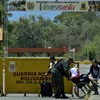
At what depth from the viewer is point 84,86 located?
18.3 meters

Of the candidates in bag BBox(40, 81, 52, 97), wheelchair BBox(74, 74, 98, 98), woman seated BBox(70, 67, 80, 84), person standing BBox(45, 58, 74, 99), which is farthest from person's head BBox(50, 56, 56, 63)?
wheelchair BBox(74, 74, 98, 98)

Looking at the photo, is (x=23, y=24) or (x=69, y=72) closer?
(x=69, y=72)

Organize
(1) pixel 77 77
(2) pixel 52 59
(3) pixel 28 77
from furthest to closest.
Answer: (3) pixel 28 77
(2) pixel 52 59
(1) pixel 77 77

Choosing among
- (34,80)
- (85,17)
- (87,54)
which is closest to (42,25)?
(85,17)

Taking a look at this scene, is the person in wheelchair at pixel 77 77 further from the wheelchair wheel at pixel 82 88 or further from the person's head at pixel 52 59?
the person's head at pixel 52 59

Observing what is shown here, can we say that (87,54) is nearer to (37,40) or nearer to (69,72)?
(37,40)

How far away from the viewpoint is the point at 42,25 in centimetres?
13425

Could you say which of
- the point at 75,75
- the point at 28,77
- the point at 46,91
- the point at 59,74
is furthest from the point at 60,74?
the point at 28,77

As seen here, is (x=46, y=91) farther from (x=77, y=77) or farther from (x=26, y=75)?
(x=26, y=75)

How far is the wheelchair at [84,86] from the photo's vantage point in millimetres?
18309

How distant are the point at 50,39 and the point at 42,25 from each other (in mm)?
4608

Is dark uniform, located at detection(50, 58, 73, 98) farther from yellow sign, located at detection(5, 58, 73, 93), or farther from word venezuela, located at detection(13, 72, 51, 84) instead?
word venezuela, located at detection(13, 72, 51, 84)

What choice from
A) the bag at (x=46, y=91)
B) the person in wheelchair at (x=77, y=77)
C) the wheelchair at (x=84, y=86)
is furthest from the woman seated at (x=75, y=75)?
the bag at (x=46, y=91)

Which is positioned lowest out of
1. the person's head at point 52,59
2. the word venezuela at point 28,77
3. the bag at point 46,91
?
the bag at point 46,91
